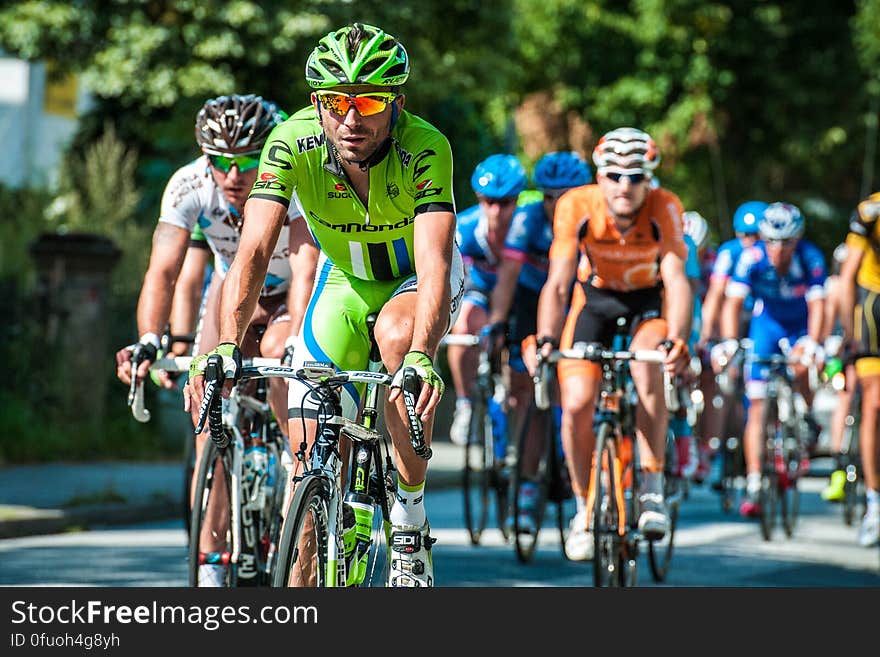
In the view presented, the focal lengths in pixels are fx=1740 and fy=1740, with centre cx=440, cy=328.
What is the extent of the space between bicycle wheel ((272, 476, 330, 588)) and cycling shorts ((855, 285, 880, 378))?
21.9 ft

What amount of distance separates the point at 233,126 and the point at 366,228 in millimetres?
1477

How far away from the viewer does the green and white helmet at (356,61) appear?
5.62 m

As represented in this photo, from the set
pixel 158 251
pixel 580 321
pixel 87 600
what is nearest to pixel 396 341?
pixel 87 600

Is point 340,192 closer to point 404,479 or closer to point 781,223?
point 404,479

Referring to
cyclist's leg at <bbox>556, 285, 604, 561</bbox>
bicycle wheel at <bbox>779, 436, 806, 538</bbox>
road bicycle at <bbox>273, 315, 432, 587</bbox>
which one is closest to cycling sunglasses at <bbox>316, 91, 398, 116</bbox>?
road bicycle at <bbox>273, 315, 432, 587</bbox>

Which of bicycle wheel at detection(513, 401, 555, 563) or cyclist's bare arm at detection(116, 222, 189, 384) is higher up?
cyclist's bare arm at detection(116, 222, 189, 384)

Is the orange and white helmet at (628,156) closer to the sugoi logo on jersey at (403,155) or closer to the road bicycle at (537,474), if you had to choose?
the road bicycle at (537,474)

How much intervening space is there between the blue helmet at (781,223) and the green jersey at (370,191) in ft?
23.7

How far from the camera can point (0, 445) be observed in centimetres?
1384

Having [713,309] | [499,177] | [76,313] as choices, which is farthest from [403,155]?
[76,313]

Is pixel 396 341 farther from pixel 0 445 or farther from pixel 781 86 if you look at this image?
pixel 781 86

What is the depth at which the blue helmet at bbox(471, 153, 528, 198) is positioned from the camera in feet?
35.6

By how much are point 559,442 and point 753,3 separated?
998 inches

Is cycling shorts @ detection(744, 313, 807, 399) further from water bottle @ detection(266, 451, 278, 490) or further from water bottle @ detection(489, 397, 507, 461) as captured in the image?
water bottle @ detection(266, 451, 278, 490)
